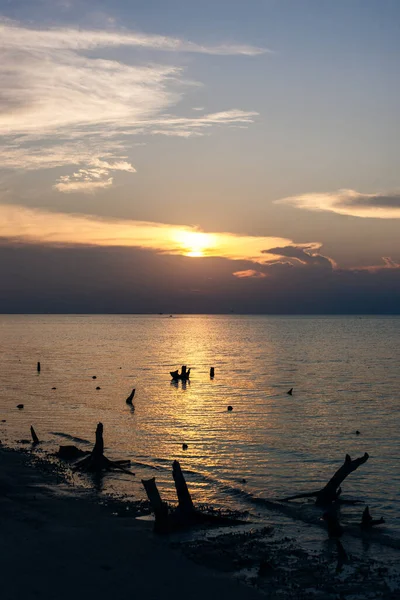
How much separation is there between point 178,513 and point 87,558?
13.4 feet

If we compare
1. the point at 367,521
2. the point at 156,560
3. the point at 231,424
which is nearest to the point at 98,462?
the point at 156,560

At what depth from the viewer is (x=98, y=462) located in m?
27.3

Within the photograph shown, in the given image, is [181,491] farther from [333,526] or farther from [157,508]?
[333,526]

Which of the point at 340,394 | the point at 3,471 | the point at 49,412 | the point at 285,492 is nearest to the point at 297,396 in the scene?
the point at 340,394

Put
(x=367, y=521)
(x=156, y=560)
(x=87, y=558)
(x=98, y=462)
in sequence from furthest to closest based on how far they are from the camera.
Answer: (x=98, y=462) → (x=367, y=521) → (x=156, y=560) → (x=87, y=558)

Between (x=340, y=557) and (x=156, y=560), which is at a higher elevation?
(x=156, y=560)

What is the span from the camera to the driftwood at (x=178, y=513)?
63.2 ft

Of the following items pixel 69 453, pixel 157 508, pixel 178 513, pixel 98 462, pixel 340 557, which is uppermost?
pixel 157 508

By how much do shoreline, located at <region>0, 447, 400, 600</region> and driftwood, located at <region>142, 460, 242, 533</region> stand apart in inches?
18.6

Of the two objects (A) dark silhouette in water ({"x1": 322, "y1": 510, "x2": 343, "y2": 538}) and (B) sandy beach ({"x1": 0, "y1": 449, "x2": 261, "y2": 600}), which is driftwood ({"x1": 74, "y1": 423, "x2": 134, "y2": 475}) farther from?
(A) dark silhouette in water ({"x1": 322, "y1": 510, "x2": 343, "y2": 538})

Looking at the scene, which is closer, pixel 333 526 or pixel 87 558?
pixel 87 558

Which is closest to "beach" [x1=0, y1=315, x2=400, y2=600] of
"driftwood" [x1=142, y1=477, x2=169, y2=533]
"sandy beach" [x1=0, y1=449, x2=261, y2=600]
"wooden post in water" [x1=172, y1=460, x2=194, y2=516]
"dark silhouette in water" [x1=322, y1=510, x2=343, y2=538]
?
"sandy beach" [x1=0, y1=449, x2=261, y2=600]

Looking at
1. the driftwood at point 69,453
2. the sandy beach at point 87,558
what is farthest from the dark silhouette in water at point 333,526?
the driftwood at point 69,453

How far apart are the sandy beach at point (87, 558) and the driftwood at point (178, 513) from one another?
611 mm
